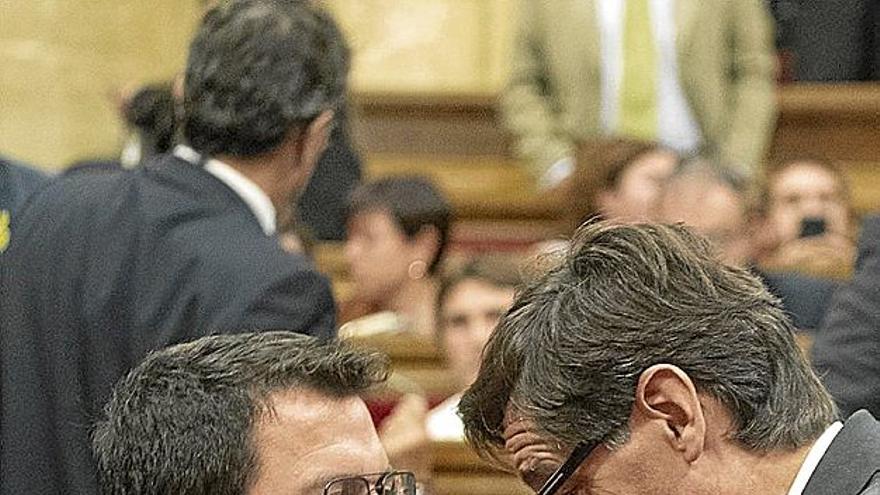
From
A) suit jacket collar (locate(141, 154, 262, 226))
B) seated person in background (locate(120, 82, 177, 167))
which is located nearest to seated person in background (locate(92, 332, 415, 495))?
suit jacket collar (locate(141, 154, 262, 226))

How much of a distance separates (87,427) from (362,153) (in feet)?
18.9

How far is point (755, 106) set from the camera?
6.68m

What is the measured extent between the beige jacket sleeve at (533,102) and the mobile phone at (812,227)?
80 centimetres

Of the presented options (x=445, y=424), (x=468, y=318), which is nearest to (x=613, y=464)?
(x=445, y=424)

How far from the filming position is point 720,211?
541 cm

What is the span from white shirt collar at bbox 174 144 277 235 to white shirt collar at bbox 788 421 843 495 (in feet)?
4.10

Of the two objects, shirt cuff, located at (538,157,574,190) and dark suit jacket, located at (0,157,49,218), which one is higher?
dark suit jacket, located at (0,157,49,218)

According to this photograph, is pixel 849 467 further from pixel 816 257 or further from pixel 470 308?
pixel 816 257

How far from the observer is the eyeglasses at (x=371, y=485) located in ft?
6.73

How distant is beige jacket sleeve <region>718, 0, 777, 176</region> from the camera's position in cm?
665

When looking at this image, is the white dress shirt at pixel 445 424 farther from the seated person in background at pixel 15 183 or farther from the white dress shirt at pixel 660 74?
the white dress shirt at pixel 660 74

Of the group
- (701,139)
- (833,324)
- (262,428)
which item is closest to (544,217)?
(701,139)

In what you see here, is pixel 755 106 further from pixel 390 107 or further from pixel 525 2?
pixel 390 107

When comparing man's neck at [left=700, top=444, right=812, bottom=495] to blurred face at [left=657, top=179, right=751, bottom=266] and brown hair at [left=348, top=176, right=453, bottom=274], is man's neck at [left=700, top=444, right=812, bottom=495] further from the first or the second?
brown hair at [left=348, top=176, right=453, bottom=274]
